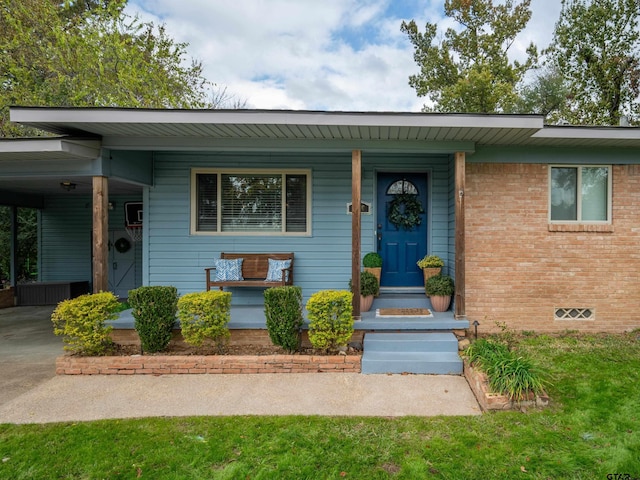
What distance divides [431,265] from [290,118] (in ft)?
10.4

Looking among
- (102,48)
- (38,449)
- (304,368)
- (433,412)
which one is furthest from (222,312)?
(102,48)

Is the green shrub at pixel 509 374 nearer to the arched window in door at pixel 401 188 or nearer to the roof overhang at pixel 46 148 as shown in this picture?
the arched window in door at pixel 401 188

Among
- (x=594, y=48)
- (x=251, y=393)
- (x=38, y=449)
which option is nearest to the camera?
(x=38, y=449)

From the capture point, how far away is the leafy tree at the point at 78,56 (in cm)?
1091

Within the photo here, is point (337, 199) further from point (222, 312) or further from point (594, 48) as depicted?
point (594, 48)

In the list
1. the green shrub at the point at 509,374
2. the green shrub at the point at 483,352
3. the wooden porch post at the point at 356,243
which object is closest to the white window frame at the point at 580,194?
the green shrub at the point at 483,352

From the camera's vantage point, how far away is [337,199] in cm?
605

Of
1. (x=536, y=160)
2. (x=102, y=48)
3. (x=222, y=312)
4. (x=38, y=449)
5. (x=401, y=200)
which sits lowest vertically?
(x=38, y=449)

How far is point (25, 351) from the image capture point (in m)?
5.20

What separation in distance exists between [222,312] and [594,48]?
16223mm

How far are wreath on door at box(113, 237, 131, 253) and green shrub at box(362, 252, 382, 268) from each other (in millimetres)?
6364

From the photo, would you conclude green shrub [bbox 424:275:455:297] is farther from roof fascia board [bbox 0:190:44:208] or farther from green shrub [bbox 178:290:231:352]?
roof fascia board [bbox 0:190:44:208]

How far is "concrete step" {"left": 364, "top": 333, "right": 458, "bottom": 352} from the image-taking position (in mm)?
4539

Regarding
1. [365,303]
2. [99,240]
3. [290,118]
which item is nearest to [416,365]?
[365,303]
